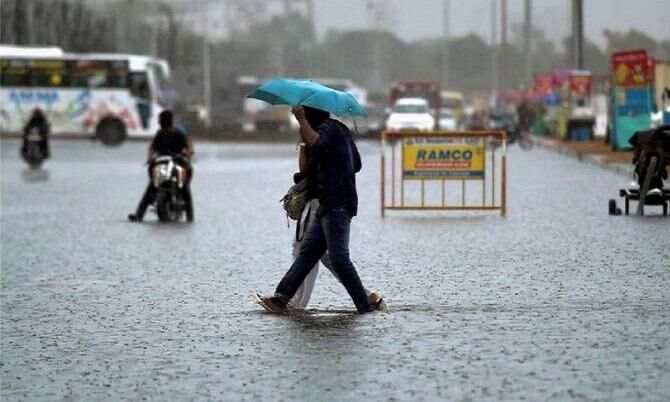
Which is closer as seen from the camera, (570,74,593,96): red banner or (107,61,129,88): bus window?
(570,74,593,96): red banner

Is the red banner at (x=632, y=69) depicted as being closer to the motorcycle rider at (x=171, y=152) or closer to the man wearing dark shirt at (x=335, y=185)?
the motorcycle rider at (x=171, y=152)

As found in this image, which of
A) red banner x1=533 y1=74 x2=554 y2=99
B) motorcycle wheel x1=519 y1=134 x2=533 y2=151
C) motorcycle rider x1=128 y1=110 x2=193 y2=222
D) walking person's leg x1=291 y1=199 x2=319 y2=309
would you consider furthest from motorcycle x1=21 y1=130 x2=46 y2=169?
walking person's leg x1=291 y1=199 x2=319 y2=309

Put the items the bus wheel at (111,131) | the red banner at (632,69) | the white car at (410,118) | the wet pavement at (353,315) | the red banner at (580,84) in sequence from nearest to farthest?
the wet pavement at (353,315) < the red banner at (632,69) < the red banner at (580,84) < the white car at (410,118) < the bus wheel at (111,131)

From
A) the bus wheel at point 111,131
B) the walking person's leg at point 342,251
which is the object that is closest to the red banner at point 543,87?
the bus wheel at point 111,131

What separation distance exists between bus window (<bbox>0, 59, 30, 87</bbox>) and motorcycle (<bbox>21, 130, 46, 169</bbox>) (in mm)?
21861

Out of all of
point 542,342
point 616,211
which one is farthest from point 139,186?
point 542,342

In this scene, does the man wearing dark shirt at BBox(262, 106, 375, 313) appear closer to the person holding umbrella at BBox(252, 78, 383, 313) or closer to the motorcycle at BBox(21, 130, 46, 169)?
the person holding umbrella at BBox(252, 78, 383, 313)

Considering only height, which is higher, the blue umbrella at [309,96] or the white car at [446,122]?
the blue umbrella at [309,96]

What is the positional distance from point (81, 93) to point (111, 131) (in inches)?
68.5

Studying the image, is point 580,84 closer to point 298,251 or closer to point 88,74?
point 88,74

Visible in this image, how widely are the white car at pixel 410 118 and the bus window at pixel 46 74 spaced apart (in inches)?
455

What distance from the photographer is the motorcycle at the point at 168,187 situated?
76.1 ft

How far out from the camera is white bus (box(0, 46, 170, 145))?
65688mm

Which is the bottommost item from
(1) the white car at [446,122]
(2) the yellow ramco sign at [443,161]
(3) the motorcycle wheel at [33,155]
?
(1) the white car at [446,122]
